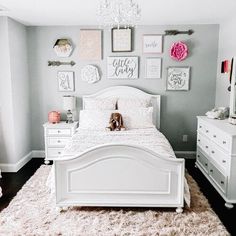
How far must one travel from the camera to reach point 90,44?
14.4ft

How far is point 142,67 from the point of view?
14.6 feet

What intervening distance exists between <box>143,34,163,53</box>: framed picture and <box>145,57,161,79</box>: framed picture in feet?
0.48

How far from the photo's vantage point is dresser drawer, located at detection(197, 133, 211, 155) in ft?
11.8

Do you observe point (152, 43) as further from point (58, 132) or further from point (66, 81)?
point (58, 132)

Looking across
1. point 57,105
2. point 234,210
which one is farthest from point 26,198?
point 234,210

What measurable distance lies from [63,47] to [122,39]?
3.27ft

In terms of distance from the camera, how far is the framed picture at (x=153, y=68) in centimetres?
439

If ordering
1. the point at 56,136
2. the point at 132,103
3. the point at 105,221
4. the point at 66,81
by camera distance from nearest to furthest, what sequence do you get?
the point at 105,221
the point at 132,103
the point at 56,136
the point at 66,81

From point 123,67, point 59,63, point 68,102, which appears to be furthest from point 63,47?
point 123,67

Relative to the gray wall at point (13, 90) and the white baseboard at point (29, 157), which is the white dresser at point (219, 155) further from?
the gray wall at point (13, 90)

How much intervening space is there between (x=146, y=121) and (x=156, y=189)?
4.68 feet

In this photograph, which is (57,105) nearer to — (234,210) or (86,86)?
(86,86)

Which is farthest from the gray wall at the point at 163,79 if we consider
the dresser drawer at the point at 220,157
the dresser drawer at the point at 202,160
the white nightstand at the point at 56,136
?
the dresser drawer at the point at 220,157

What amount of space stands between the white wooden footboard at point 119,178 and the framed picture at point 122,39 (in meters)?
2.29
